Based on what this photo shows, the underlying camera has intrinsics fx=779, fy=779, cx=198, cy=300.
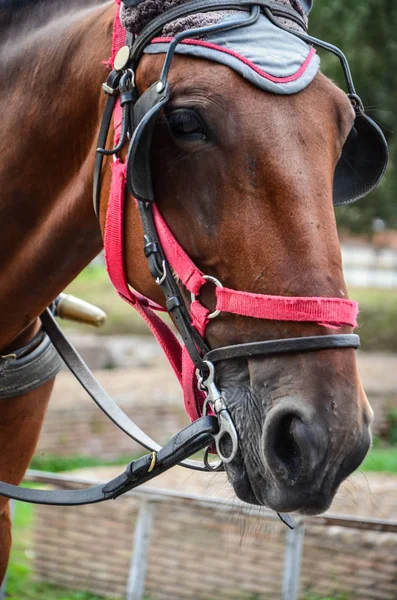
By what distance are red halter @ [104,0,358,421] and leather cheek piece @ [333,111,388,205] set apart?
62 centimetres

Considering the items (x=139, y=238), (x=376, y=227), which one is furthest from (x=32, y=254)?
(x=376, y=227)

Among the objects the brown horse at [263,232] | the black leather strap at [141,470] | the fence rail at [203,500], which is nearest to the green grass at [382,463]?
the fence rail at [203,500]

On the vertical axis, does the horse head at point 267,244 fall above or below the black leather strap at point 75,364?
above

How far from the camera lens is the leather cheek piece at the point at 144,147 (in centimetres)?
190

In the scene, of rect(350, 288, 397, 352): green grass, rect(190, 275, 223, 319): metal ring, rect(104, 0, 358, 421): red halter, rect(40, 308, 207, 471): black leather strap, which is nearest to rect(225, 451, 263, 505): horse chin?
rect(104, 0, 358, 421): red halter

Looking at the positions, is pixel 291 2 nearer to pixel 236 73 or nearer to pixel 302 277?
pixel 236 73

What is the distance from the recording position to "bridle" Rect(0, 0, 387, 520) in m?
1.80

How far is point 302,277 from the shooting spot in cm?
179

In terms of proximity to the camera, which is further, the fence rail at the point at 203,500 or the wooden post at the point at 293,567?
the wooden post at the point at 293,567

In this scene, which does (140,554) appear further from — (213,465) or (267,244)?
(267,244)

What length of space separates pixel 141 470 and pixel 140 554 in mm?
2805

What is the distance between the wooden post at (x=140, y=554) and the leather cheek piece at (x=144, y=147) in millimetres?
3214

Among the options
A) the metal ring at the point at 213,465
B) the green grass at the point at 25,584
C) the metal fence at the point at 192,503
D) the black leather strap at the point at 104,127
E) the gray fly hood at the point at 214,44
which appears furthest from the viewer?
the green grass at the point at 25,584

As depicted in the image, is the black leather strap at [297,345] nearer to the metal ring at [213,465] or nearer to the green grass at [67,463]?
the metal ring at [213,465]
